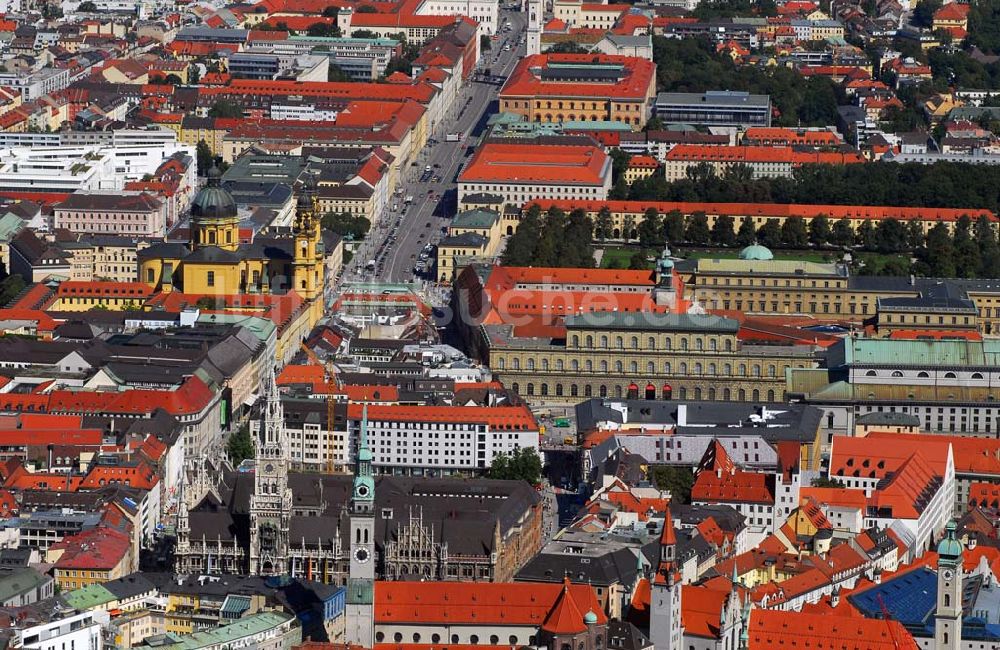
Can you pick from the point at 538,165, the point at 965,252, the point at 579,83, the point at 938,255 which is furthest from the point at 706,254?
the point at 579,83

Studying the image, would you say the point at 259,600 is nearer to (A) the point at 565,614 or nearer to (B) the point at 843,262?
(A) the point at 565,614

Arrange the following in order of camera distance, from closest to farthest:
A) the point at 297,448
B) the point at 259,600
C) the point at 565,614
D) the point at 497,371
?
the point at 565,614
the point at 259,600
the point at 297,448
the point at 497,371

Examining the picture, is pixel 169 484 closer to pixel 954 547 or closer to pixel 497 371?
pixel 497 371

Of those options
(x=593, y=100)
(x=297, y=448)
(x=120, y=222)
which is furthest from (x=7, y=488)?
(x=593, y=100)

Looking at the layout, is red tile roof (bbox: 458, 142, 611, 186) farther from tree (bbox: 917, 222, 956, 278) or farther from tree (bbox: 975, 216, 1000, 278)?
tree (bbox: 975, 216, 1000, 278)

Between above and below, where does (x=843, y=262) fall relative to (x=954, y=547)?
below

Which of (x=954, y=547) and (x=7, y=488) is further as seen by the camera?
(x=7, y=488)

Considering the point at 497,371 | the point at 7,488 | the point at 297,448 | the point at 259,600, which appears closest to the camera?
the point at 259,600
